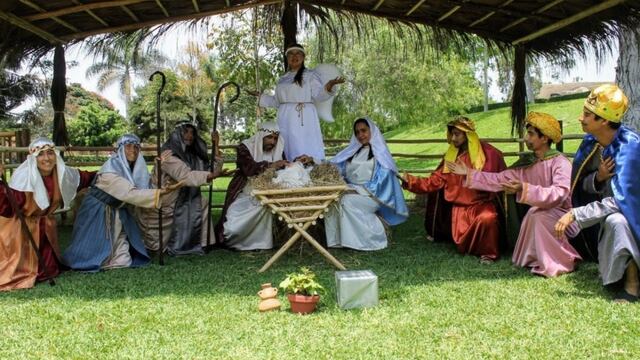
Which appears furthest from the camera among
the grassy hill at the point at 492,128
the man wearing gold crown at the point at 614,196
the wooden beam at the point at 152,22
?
the grassy hill at the point at 492,128

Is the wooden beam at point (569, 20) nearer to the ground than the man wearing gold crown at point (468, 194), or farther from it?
farther from it

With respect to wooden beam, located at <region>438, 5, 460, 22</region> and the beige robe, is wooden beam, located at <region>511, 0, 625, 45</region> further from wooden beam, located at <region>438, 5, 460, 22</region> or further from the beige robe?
the beige robe

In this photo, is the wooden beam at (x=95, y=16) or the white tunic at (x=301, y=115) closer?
the wooden beam at (x=95, y=16)

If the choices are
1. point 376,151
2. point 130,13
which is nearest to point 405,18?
point 376,151

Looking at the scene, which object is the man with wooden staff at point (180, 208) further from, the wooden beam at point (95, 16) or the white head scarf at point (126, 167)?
the wooden beam at point (95, 16)

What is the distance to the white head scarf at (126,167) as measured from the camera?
516 centimetres

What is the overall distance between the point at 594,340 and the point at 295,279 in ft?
5.64

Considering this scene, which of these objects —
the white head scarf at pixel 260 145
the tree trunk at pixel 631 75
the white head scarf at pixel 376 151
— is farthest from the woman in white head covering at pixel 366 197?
the tree trunk at pixel 631 75

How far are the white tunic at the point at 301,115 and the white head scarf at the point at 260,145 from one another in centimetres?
37

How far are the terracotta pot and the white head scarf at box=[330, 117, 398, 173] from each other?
267cm

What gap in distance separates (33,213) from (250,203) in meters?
1.99

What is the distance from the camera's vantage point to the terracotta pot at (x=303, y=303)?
3.59 m

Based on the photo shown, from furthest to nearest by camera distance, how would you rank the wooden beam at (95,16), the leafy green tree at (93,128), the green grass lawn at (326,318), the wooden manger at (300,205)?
the leafy green tree at (93,128)
the wooden beam at (95,16)
the wooden manger at (300,205)
the green grass lawn at (326,318)

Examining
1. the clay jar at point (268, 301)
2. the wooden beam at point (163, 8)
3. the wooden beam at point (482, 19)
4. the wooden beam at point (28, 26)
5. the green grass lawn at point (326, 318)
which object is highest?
the wooden beam at point (163, 8)
